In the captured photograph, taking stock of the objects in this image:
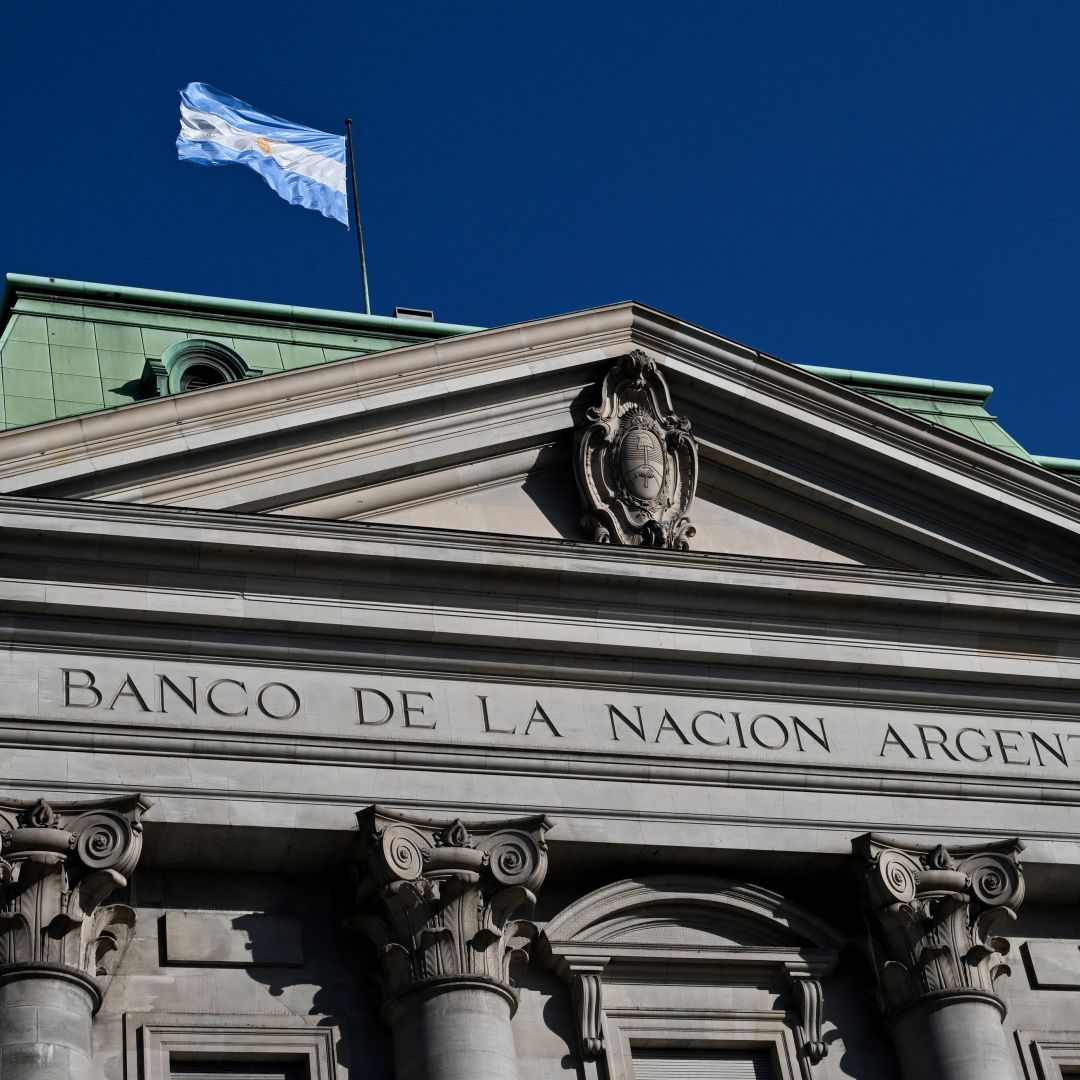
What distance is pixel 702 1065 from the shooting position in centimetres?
2428

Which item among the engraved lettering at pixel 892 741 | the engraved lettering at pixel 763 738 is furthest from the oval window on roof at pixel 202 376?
the engraved lettering at pixel 892 741

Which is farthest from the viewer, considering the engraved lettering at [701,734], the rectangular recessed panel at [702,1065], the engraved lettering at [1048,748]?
the engraved lettering at [1048,748]

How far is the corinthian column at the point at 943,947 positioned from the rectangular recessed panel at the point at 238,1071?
667cm

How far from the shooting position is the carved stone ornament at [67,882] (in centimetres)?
2180

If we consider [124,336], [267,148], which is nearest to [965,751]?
[124,336]

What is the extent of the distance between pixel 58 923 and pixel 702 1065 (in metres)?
7.13

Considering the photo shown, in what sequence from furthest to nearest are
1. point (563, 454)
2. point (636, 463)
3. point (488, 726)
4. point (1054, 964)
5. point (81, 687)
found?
point (563, 454), point (636, 463), point (1054, 964), point (488, 726), point (81, 687)

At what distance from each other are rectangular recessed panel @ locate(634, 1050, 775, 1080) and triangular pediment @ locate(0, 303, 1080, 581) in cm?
620

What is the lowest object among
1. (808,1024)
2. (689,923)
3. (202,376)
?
(808,1024)

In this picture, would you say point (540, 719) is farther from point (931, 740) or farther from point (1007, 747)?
point (1007, 747)

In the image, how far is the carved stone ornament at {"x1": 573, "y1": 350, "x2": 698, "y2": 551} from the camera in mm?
27203

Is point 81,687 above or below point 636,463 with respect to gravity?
below

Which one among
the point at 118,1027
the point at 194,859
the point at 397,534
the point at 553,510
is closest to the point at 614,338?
the point at 553,510

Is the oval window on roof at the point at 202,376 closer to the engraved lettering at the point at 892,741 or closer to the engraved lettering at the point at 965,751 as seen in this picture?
the engraved lettering at the point at 892,741
